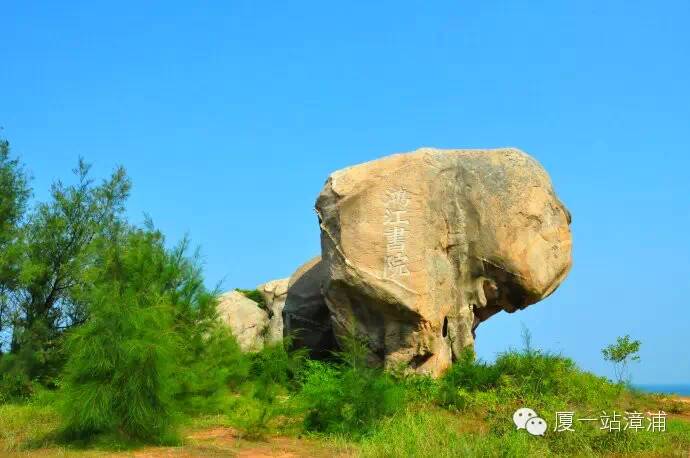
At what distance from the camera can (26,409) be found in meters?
A: 11.6

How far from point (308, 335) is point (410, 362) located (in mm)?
3806

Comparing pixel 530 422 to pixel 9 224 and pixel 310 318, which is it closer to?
pixel 310 318

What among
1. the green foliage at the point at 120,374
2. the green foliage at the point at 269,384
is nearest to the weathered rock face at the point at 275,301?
the green foliage at the point at 269,384

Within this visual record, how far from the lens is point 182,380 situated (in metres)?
9.70

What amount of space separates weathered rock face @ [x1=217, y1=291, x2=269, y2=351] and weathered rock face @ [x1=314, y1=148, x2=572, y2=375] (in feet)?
14.2

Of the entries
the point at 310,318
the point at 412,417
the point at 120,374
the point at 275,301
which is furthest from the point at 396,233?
the point at 275,301

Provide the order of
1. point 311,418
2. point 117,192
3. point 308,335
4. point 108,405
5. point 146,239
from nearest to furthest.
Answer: point 108,405 → point 311,418 → point 146,239 → point 308,335 → point 117,192

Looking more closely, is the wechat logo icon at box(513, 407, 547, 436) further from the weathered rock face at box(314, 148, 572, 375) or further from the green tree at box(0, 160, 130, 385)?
the green tree at box(0, 160, 130, 385)

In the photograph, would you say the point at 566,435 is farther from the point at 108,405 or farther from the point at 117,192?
the point at 117,192

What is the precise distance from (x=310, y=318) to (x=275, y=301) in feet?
7.63

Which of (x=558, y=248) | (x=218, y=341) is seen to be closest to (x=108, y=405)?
(x=218, y=341)

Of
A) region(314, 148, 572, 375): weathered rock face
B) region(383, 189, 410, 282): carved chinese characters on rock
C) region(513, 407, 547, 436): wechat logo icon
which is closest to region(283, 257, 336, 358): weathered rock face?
region(314, 148, 572, 375): weathered rock face

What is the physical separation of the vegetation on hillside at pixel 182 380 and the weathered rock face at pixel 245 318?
195cm

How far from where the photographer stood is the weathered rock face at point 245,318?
16.5m
